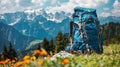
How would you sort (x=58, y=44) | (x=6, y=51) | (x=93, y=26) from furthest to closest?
(x=6, y=51)
(x=58, y=44)
(x=93, y=26)

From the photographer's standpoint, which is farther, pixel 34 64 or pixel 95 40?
pixel 95 40

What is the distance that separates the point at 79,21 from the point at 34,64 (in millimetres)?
16081

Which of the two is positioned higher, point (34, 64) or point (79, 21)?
point (34, 64)

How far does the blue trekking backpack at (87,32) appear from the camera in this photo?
2089 cm

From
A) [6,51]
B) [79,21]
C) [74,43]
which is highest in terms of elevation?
[79,21]

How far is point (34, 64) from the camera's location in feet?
17.9

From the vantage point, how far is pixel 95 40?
2127cm

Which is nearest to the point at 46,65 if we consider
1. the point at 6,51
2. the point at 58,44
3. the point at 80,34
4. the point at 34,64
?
the point at 34,64

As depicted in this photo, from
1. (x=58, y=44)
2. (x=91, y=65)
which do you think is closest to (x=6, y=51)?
(x=58, y=44)

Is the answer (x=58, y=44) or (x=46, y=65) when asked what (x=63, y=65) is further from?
(x=58, y=44)

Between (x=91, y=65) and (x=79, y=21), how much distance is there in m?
14.2

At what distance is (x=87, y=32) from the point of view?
68.7 feet

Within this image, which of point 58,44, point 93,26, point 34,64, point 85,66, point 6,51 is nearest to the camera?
point 34,64

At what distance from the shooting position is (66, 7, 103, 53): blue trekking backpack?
2089 cm
